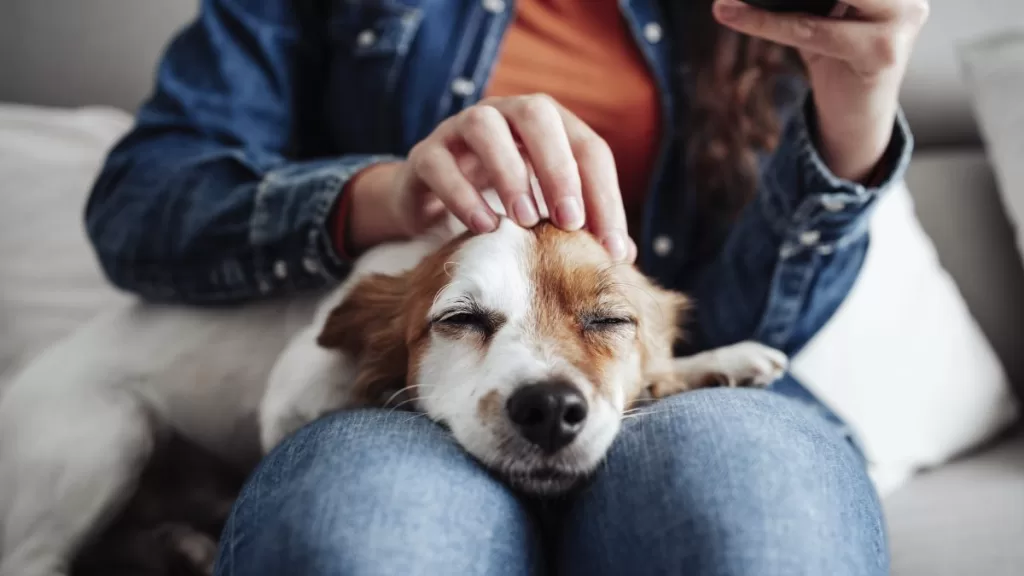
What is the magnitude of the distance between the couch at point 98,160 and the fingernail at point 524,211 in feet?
2.91

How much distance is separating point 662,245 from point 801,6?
52cm

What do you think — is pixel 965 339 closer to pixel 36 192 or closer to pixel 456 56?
pixel 456 56

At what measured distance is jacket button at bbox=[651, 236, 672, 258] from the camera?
48.4 inches

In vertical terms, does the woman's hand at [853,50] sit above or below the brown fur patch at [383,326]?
above

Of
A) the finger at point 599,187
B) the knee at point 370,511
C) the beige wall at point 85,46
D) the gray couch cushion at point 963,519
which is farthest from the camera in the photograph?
the beige wall at point 85,46

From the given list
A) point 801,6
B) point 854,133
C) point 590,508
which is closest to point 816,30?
point 801,6

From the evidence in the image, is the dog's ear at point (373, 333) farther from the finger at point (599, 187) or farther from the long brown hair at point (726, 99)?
the long brown hair at point (726, 99)

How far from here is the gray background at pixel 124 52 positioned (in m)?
1.56

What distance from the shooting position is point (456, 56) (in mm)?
1171

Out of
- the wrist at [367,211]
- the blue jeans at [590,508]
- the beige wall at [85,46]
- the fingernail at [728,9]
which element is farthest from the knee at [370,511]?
the beige wall at [85,46]

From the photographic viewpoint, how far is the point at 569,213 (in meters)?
0.77

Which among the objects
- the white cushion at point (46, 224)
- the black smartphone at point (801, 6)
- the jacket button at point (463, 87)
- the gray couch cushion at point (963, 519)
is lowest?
the white cushion at point (46, 224)

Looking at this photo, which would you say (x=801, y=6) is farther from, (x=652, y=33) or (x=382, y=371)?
(x=382, y=371)

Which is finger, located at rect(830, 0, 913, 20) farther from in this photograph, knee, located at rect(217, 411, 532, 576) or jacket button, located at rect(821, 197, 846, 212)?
knee, located at rect(217, 411, 532, 576)
